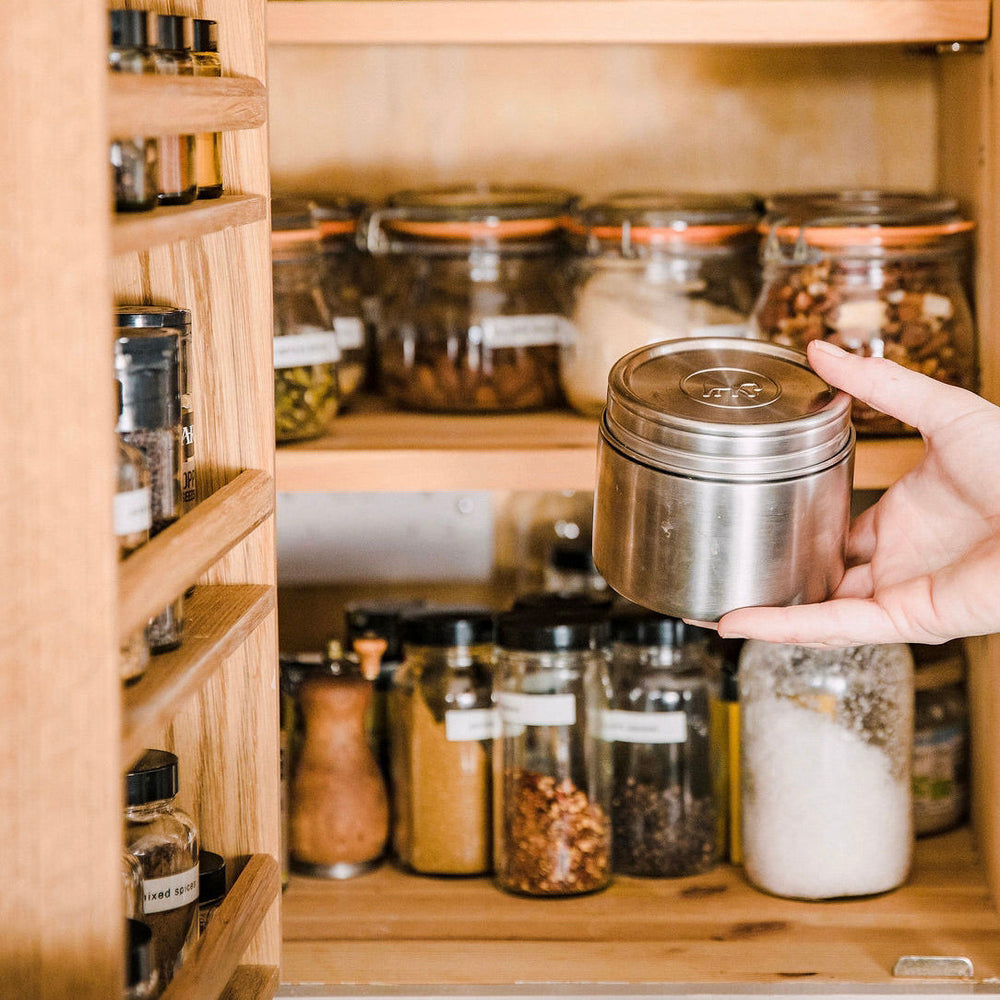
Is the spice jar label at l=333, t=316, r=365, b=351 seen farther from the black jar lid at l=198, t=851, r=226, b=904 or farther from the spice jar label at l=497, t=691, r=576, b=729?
the black jar lid at l=198, t=851, r=226, b=904

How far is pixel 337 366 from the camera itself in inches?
51.9

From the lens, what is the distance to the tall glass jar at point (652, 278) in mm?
1257

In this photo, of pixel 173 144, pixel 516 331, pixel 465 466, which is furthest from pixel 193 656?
pixel 516 331

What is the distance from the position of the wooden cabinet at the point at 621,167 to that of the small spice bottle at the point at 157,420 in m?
0.42

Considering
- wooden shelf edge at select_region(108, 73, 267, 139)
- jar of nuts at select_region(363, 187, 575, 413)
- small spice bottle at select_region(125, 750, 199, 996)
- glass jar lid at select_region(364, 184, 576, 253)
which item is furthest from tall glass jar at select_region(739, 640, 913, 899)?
wooden shelf edge at select_region(108, 73, 267, 139)

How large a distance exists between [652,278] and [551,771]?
49 cm

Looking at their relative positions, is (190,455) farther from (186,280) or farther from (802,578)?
(802,578)

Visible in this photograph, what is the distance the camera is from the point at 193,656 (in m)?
0.75

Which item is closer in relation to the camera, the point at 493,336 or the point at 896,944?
the point at 896,944

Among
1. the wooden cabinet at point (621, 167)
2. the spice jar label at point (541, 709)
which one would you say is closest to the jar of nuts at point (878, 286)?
the wooden cabinet at point (621, 167)

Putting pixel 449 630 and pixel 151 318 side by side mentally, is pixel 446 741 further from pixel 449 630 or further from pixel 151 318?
pixel 151 318

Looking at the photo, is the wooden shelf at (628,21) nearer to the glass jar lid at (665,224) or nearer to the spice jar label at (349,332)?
the glass jar lid at (665,224)

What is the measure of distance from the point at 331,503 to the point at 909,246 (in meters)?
0.74

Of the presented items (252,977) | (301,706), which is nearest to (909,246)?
(301,706)
